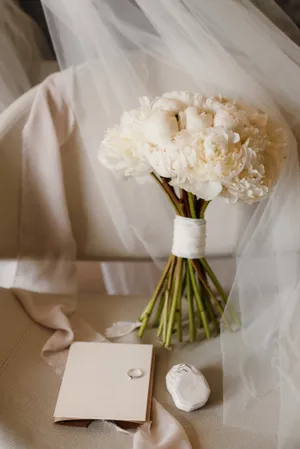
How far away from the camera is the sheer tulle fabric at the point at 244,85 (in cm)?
73

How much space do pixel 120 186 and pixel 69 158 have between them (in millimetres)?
114

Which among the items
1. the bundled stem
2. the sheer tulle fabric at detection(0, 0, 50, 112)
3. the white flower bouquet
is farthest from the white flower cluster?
the sheer tulle fabric at detection(0, 0, 50, 112)

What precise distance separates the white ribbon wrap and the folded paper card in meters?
0.17

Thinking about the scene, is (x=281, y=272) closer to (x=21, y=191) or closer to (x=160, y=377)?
(x=160, y=377)

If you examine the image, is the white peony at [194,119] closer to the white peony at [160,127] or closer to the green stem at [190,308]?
the white peony at [160,127]

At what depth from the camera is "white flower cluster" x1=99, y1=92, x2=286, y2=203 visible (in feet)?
2.21

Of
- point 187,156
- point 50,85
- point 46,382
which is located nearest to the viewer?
point 187,156

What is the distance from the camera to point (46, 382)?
774mm

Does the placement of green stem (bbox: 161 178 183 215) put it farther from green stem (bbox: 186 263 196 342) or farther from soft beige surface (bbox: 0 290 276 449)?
soft beige surface (bbox: 0 290 276 449)

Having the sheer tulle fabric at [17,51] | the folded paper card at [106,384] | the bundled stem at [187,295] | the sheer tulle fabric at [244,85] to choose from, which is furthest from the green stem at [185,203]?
the sheer tulle fabric at [17,51]

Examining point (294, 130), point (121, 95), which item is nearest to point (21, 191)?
point (121, 95)

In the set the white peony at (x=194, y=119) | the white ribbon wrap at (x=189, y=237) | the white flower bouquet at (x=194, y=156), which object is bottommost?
the white ribbon wrap at (x=189, y=237)

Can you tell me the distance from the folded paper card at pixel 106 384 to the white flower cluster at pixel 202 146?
0.30 metres

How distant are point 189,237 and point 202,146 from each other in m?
0.18
